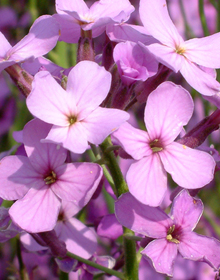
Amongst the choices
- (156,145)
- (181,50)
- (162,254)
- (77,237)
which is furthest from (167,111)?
(77,237)

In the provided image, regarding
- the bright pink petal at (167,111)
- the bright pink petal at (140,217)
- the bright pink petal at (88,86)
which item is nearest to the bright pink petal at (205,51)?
the bright pink petal at (167,111)

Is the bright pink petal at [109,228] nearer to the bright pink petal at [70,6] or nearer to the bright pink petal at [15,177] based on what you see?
the bright pink petal at [15,177]

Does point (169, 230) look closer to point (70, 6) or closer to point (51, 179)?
point (51, 179)

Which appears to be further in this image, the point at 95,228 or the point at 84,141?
the point at 95,228

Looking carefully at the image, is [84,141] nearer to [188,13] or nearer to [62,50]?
[62,50]

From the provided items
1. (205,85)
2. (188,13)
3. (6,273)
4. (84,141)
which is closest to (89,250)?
(84,141)

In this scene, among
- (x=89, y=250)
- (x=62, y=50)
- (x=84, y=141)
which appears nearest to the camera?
(x=84, y=141)

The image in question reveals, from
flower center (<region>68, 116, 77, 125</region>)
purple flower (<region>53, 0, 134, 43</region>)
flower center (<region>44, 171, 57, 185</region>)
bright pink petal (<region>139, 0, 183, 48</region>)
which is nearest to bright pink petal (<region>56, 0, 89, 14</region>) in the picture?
purple flower (<region>53, 0, 134, 43</region>)
